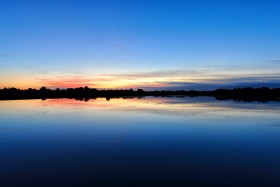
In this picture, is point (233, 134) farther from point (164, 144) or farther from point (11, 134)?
point (11, 134)

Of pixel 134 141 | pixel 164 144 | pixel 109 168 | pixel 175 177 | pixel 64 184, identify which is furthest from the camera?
pixel 134 141

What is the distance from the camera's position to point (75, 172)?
8.28m

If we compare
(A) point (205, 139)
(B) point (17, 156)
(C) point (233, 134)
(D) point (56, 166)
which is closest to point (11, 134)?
(B) point (17, 156)

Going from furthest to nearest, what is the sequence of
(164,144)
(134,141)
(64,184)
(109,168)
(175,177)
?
(134,141), (164,144), (109,168), (175,177), (64,184)

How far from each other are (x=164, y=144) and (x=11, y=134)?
850cm

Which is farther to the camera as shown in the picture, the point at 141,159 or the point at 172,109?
the point at 172,109

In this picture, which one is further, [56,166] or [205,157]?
[205,157]

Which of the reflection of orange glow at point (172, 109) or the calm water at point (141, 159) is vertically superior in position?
the reflection of orange glow at point (172, 109)

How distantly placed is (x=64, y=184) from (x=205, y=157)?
16.3 feet

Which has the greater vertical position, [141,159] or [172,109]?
[172,109]

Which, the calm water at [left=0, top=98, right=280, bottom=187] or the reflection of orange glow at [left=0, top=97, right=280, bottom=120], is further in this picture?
the reflection of orange glow at [left=0, top=97, right=280, bottom=120]

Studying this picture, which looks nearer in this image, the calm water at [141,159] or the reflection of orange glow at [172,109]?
the calm water at [141,159]

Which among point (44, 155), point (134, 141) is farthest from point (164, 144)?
point (44, 155)

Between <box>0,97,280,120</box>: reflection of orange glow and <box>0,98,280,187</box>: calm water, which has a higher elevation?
<box>0,97,280,120</box>: reflection of orange glow
